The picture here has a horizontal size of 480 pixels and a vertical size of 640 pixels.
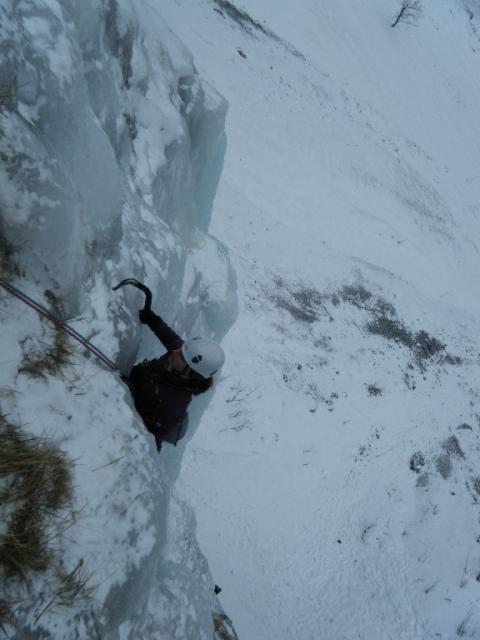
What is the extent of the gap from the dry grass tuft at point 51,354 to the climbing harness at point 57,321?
5 cm

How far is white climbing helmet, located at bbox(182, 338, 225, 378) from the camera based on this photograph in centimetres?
372

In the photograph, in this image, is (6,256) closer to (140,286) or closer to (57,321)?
(57,321)

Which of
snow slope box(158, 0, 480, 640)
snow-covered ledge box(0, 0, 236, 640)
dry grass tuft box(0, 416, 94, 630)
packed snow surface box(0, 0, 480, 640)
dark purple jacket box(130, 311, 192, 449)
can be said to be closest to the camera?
dry grass tuft box(0, 416, 94, 630)

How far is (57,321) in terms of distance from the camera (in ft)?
11.6

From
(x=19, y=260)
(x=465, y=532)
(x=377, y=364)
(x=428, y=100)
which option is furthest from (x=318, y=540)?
(x=428, y=100)

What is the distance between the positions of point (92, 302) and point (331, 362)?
35.3ft

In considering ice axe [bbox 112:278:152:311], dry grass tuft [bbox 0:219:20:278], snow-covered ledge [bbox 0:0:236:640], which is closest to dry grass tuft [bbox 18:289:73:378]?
snow-covered ledge [bbox 0:0:236:640]

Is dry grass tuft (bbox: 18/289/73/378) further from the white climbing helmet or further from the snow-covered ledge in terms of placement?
the white climbing helmet

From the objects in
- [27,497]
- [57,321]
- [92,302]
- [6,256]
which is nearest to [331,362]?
[92,302]

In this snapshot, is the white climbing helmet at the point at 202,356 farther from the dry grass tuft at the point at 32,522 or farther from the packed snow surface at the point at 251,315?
the dry grass tuft at the point at 32,522

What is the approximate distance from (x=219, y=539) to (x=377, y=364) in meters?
8.61

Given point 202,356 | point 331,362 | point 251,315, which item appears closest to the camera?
point 202,356

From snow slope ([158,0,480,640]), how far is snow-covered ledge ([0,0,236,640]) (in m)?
4.37

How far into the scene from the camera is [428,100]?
113 ft
